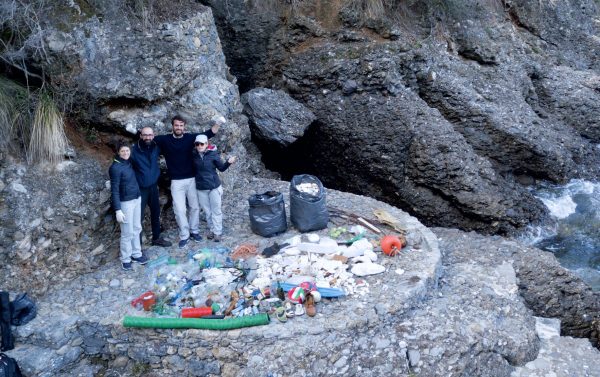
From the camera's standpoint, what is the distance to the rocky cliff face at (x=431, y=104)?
10.00m

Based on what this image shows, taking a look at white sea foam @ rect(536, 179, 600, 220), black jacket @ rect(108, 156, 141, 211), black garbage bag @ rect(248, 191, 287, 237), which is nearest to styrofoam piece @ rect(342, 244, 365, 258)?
black garbage bag @ rect(248, 191, 287, 237)

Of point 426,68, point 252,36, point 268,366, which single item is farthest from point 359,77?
point 268,366

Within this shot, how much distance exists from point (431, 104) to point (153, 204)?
20.2 ft

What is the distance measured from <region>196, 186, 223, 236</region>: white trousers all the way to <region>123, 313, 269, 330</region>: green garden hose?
1.72 meters

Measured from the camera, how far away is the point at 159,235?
714 cm

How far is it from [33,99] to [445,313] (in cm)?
513

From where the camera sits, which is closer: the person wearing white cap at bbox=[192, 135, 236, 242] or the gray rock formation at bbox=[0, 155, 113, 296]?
the gray rock formation at bbox=[0, 155, 113, 296]

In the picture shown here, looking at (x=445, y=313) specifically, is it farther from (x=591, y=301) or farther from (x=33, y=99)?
(x=33, y=99)

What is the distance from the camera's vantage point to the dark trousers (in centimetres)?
675

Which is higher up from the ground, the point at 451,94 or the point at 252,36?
the point at 252,36

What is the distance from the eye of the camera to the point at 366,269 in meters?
6.42

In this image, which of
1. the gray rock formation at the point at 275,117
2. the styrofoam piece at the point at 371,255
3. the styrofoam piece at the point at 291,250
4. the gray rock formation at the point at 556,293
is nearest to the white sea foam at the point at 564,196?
the gray rock formation at the point at 556,293

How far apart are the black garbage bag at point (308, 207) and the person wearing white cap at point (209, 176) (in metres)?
0.90

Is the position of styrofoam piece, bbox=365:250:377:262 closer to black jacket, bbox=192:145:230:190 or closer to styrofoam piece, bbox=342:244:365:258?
styrofoam piece, bbox=342:244:365:258
